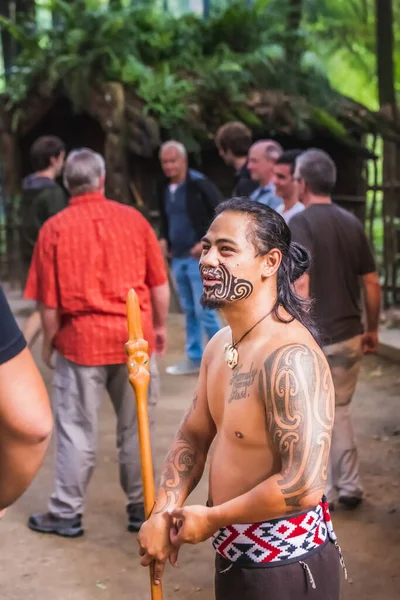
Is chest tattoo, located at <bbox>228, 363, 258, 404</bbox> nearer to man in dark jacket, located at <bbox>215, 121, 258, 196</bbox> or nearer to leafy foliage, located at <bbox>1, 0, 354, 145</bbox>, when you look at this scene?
man in dark jacket, located at <bbox>215, 121, 258, 196</bbox>

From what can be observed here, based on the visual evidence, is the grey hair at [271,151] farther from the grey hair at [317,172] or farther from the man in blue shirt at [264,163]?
the grey hair at [317,172]

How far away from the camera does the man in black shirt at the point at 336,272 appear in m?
5.29

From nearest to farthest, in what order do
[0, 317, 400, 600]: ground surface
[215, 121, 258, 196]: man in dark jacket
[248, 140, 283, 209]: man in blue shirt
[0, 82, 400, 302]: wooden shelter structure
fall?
[0, 317, 400, 600]: ground surface < [248, 140, 283, 209]: man in blue shirt < [215, 121, 258, 196]: man in dark jacket < [0, 82, 400, 302]: wooden shelter structure

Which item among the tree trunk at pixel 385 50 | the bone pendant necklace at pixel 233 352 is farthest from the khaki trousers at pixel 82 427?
the tree trunk at pixel 385 50

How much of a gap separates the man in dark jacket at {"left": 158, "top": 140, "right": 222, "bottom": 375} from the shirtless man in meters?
6.06

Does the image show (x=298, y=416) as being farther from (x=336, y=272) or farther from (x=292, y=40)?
(x=292, y=40)

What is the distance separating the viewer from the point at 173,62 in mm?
13852

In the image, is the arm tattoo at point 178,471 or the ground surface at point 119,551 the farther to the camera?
the ground surface at point 119,551

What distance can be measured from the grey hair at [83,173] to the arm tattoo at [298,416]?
9.77ft

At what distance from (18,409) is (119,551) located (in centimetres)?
336

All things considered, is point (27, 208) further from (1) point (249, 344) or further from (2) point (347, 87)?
(2) point (347, 87)

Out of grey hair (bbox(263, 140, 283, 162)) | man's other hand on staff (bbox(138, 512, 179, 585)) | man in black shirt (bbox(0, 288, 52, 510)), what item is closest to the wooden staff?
man's other hand on staff (bbox(138, 512, 179, 585))

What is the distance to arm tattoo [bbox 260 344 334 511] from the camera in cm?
237

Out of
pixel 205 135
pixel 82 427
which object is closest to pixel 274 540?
pixel 82 427
